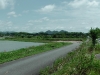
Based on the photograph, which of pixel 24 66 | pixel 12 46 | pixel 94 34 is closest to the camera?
pixel 24 66

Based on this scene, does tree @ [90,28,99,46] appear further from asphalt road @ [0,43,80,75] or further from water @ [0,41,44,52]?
asphalt road @ [0,43,80,75]

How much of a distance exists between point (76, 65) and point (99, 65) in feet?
4.74

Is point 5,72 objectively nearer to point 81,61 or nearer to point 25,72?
point 25,72

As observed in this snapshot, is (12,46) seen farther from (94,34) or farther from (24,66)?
(24,66)

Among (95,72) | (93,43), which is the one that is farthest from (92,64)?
(93,43)

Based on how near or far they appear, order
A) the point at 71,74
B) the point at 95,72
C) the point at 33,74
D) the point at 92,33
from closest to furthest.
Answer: the point at 71,74 → the point at 95,72 → the point at 33,74 → the point at 92,33

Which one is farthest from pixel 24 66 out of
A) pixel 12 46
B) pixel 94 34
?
pixel 12 46

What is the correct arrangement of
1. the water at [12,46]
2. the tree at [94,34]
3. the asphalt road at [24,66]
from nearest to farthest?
1. the asphalt road at [24,66]
2. the tree at [94,34]
3. the water at [12,46]

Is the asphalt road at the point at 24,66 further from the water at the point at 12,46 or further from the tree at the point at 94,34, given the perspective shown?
the tree at the point at 94,34

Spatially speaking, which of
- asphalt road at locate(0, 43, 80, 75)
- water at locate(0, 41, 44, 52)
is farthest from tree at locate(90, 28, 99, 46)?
asphalt road at locate(0, 43, 80, 75)

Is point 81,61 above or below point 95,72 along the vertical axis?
above

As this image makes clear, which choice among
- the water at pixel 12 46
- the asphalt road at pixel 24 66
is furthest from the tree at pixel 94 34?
the asphalt road at pixel 24 66

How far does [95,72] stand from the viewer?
748 cm

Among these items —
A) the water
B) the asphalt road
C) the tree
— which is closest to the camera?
the asphalt road
